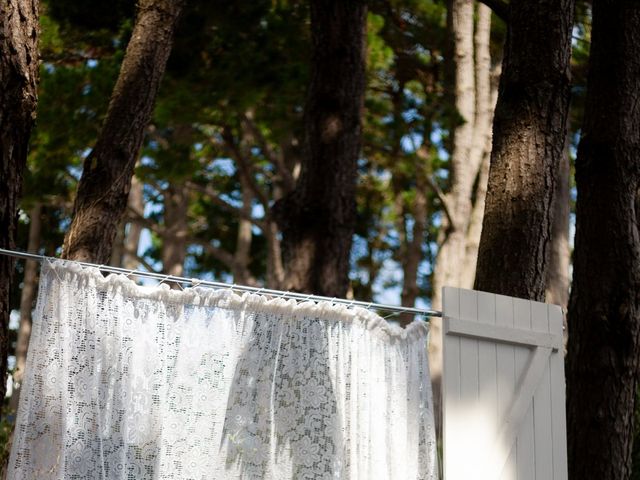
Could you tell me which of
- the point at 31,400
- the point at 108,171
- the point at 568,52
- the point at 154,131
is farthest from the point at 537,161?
the point at 154,131

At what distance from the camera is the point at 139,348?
3.26 meters

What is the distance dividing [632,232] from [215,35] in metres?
5.99

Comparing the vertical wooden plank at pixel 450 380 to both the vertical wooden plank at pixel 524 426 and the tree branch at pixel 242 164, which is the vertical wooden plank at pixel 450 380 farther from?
the tree branch at pixel 242 164

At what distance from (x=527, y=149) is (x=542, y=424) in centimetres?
137

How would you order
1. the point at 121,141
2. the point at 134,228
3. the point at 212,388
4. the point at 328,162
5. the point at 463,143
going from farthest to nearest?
the point at 134,228, the point at 463,143, the point at 328,162, the point at 121,141, the point at 212,388

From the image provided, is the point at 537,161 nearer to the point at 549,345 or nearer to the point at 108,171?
the point at 549,345

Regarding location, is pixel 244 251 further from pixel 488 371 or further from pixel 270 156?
pixel 488 371

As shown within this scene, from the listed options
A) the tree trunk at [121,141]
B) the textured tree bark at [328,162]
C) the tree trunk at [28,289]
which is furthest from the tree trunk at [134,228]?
the tree trunk at [121,141]

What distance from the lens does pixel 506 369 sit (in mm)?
3723

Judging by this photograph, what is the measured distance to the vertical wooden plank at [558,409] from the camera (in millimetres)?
3754

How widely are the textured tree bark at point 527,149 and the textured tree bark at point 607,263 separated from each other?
39 cm

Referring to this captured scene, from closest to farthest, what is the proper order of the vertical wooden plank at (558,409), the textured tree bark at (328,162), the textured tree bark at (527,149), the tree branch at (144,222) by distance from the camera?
the vertical wooden plank at (558,409) → the textured tree bark at (527,149) → the textured tree bark at (328,162) → the tree branch at (144,222)

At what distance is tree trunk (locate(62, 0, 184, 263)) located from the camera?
477 centimetres

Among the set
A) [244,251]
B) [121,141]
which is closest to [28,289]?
[244,251]
